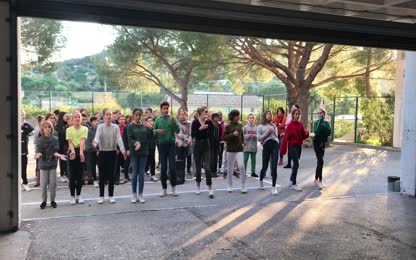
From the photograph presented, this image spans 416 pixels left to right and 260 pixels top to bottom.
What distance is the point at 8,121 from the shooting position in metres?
5.98

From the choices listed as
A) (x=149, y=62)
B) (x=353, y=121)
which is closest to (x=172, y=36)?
(x=149, y=62)

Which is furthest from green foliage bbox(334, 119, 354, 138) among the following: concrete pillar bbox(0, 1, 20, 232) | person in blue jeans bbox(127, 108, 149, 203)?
concrete pillar bbox(0, 1, 20, 232)

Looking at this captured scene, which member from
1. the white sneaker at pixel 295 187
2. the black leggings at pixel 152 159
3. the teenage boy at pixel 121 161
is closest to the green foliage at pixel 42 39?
the teenage boy at pixel 121 161

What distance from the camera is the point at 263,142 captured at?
947 centimetres

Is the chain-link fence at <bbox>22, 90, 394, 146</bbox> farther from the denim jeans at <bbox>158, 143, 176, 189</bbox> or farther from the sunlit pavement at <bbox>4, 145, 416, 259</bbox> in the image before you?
the denim jeans at <bbox>158, 143, 176, 189</bbox>

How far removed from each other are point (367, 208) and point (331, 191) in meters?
1.75

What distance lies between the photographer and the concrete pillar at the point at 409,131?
8.82 m

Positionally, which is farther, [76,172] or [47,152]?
[76,172]

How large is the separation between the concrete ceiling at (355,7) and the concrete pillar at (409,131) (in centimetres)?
199

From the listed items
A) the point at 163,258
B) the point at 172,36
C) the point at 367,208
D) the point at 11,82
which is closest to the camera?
the point at 163,258

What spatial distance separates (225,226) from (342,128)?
63.9 ft

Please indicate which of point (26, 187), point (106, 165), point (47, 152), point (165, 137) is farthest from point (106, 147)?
point (26, 187)

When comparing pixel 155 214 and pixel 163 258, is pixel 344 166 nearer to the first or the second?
pixel 155 214

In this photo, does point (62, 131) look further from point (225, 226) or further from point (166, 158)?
point (225, 226)
